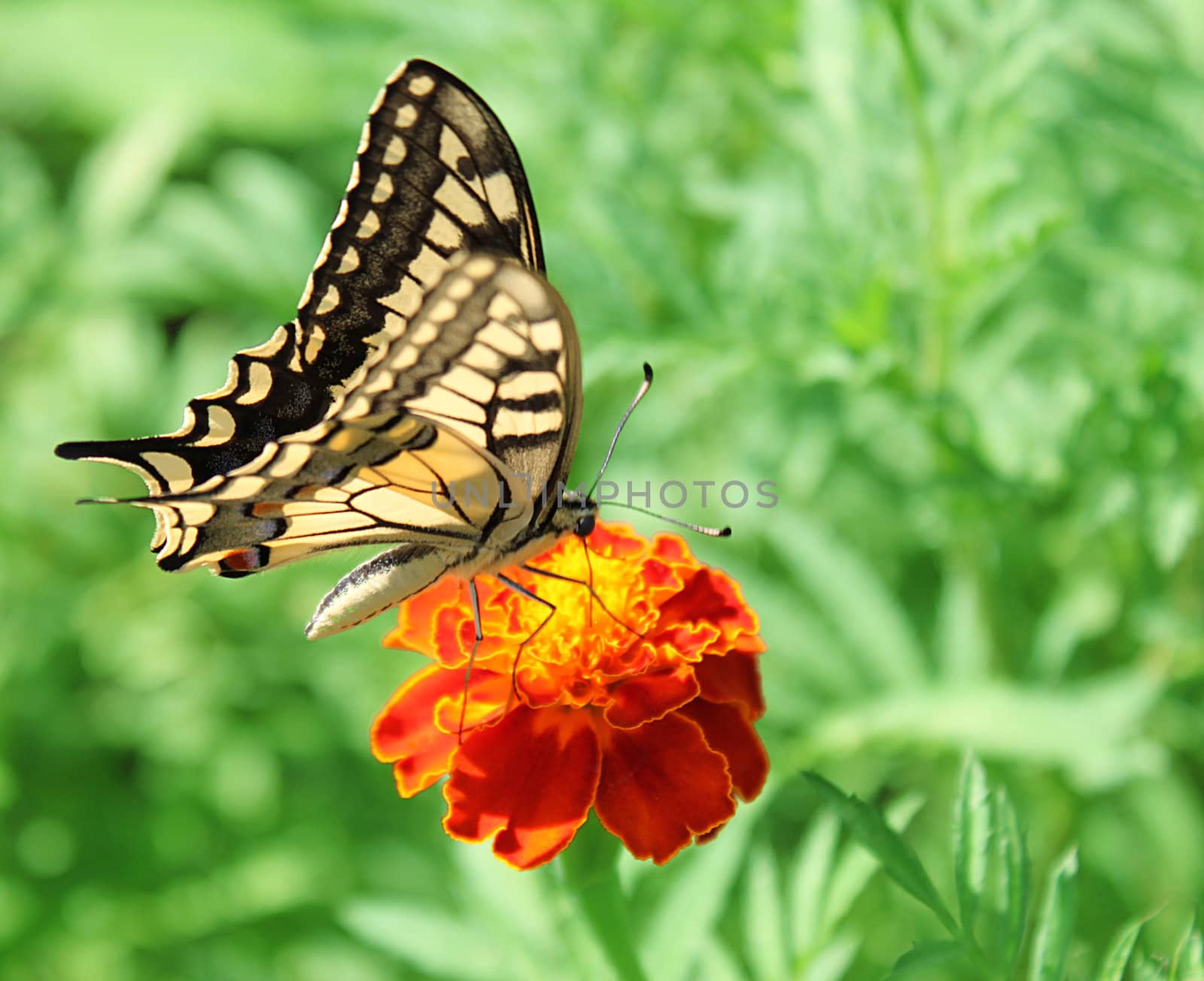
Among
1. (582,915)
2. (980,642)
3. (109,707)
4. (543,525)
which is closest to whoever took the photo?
(582,915)

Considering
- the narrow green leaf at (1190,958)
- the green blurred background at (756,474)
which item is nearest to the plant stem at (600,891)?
the green blurred background at (756,474)

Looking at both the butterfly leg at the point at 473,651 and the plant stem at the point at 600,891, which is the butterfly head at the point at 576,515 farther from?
the plant stem at the point at 600,891

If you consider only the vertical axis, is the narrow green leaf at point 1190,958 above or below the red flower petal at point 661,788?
above

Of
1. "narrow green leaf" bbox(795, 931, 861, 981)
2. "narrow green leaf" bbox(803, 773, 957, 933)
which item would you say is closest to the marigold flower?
"narrow green leaf" bbox(803, 773, 957, 933)

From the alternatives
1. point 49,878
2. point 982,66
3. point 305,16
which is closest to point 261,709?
point 49,878

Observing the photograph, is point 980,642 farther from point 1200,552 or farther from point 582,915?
point 582,915

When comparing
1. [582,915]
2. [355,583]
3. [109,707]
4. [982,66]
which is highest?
[982,66]

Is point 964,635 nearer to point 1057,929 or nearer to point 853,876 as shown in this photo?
point 853,876

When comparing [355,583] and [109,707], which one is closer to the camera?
[355,583]
